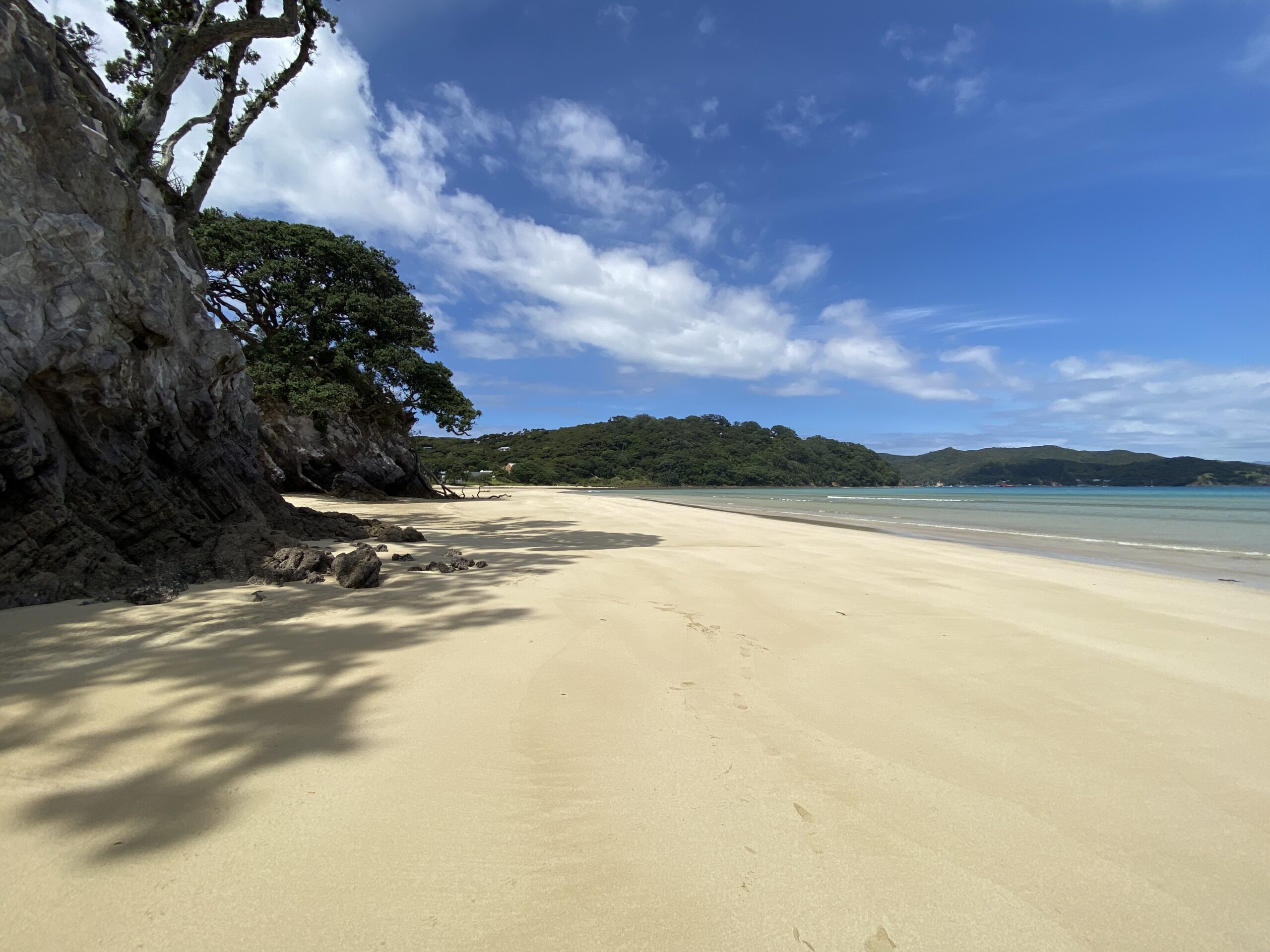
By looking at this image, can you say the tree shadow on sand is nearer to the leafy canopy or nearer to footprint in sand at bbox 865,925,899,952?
footprint in sand at bbox 865,925,899,952

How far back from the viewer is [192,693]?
239cm

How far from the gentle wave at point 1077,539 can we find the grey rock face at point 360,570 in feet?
44.7

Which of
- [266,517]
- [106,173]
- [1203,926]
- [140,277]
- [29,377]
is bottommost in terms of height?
[1203,926]

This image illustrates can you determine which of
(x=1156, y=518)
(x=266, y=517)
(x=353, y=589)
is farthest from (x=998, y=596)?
(x=1156, y=518)

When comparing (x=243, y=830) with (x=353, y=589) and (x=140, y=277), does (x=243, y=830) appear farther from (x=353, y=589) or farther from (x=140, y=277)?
(x=140, y=277)

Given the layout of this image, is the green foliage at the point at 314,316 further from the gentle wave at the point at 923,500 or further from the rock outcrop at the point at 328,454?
the gentle wave at the point at 923,500

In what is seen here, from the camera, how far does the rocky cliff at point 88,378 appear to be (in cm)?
414

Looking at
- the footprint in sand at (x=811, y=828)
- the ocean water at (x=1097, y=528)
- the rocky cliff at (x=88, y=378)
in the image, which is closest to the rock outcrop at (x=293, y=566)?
the rocky cliff at (x=88, y=378)

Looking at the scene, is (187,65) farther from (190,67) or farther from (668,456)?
(668,456)

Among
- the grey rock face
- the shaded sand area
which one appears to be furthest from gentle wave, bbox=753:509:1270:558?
the grey rock face

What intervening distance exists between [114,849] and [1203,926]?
2.80 metres

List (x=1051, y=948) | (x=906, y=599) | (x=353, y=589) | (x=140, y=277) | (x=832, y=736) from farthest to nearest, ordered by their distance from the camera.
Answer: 1. (x=140, y=277)
2. (x=906, y=599)
3. (x=353, y=589)
4. (x=832, y=736)
5. (x=1051, y=948)

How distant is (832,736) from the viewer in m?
2.31

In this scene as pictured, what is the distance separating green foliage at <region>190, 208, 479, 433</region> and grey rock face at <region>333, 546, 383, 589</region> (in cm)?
1569
